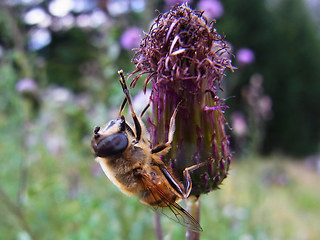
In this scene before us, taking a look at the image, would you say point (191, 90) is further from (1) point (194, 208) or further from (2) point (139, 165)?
(1) point (194, 208)

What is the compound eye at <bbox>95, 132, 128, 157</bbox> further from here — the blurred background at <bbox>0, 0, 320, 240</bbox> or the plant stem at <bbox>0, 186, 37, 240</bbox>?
the plant stem at <bbox>0, 186, 37, 240</bbox>

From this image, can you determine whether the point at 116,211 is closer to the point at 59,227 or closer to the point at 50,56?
the point at 59,227

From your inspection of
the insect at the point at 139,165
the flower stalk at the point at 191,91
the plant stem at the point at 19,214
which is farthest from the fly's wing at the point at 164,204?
the plant stem at the point at 19,214

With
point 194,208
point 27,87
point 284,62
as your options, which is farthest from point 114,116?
point 284,62

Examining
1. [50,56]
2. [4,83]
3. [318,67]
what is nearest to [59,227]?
[4,83]

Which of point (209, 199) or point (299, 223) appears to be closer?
point (209, 199)

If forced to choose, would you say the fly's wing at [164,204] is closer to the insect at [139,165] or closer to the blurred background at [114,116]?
the insect at [139,165]

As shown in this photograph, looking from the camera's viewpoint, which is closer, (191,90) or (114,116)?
(191,90)

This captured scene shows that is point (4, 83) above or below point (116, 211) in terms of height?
above
